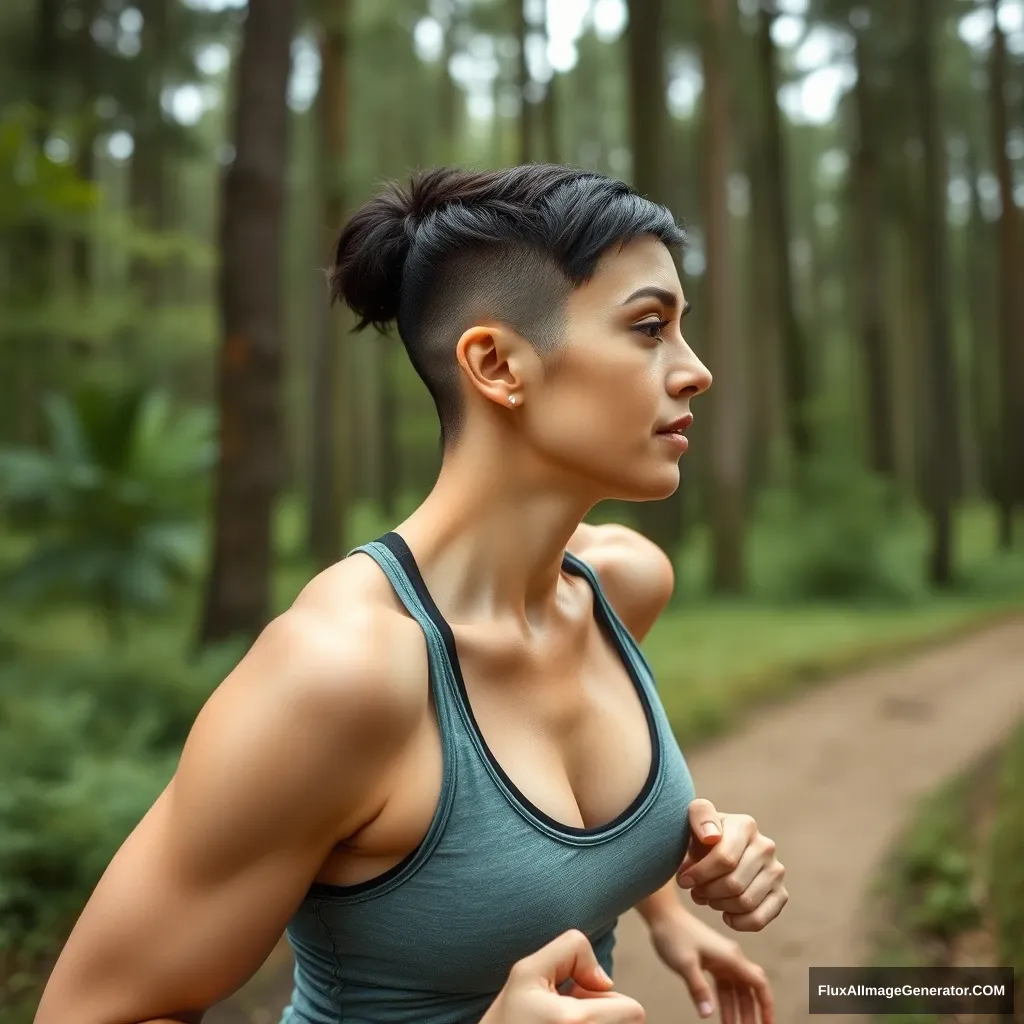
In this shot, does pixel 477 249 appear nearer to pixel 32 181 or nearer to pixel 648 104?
pixel 32 181

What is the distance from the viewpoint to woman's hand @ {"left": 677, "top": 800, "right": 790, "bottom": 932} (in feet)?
4.62

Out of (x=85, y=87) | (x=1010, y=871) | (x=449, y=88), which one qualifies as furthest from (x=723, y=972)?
(x=449, y=88)

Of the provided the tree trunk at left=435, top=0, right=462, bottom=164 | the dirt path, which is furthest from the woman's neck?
the tree trunk at left=435, top=0, right=462, bottom=164

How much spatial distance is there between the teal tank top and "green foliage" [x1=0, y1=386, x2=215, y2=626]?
273 inches

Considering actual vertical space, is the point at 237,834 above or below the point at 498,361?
below

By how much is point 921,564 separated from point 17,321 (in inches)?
461

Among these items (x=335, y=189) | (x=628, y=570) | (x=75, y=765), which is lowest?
(x=75, y=765)

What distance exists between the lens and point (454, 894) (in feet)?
3.95

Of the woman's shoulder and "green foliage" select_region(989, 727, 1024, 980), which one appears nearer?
the woman's shoulder

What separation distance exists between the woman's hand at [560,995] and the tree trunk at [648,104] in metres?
10.1

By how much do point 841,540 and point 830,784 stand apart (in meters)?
7.05

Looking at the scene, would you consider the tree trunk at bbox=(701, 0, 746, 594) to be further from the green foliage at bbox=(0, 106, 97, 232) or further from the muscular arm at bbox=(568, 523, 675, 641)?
the muscular arm at bbox=(568, 523, 675, 641)

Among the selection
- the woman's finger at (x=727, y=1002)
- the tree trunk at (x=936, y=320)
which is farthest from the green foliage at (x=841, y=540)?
the woman's finger at (x=727, y=1002)

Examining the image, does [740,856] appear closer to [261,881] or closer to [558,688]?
[558,688]
